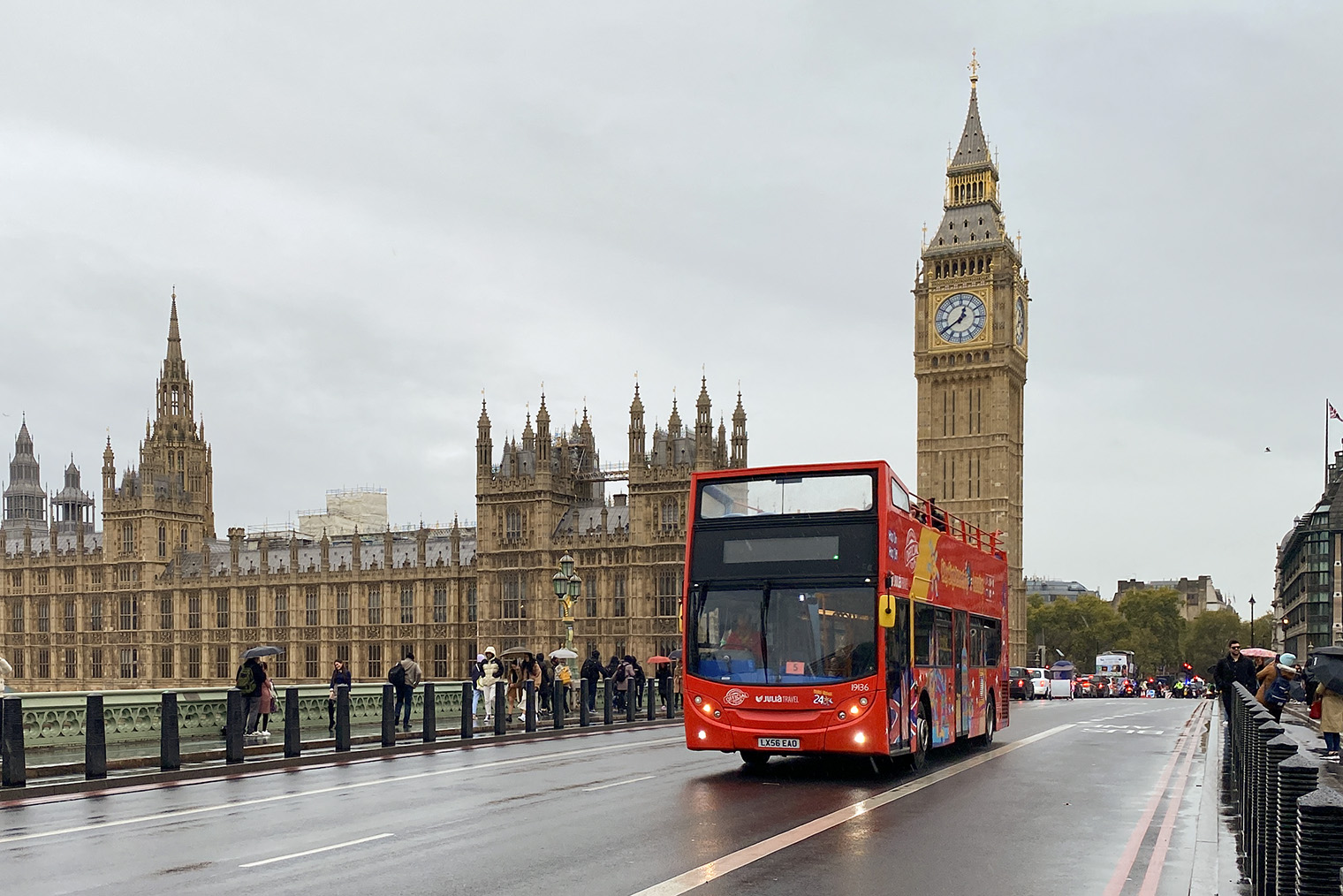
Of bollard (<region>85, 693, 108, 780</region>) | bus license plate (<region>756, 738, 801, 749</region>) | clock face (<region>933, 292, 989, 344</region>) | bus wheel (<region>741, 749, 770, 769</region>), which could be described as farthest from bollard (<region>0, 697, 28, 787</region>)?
clock face (<region>933, 292, 989, 344</region>)

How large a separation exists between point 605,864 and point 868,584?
719 cm

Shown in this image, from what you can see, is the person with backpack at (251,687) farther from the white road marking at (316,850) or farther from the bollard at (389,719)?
the white road marking at (316,850)

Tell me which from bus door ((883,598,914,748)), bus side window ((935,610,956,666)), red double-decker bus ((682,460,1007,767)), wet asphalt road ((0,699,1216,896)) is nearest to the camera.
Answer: wet asphalt road ((0,699,1216,896))

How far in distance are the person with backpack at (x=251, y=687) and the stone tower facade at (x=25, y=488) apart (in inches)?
4857

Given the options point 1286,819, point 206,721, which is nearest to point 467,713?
point 206,721

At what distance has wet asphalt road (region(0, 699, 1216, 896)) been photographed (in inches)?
426

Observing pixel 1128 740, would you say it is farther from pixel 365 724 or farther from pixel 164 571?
pixel 164 571

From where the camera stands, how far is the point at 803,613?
18047 millimetres

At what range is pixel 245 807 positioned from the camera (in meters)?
15.7

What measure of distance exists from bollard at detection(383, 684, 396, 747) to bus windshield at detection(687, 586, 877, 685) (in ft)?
30.4

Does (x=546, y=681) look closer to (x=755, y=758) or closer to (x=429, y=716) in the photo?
(x=429, y=716)

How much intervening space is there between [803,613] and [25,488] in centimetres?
13741

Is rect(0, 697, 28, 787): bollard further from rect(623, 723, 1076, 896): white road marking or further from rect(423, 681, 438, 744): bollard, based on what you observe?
rect(423, 681, 438, 744): bollard

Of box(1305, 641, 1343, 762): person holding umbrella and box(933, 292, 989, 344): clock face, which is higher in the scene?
box(933, 292, 989, 344): clock face
